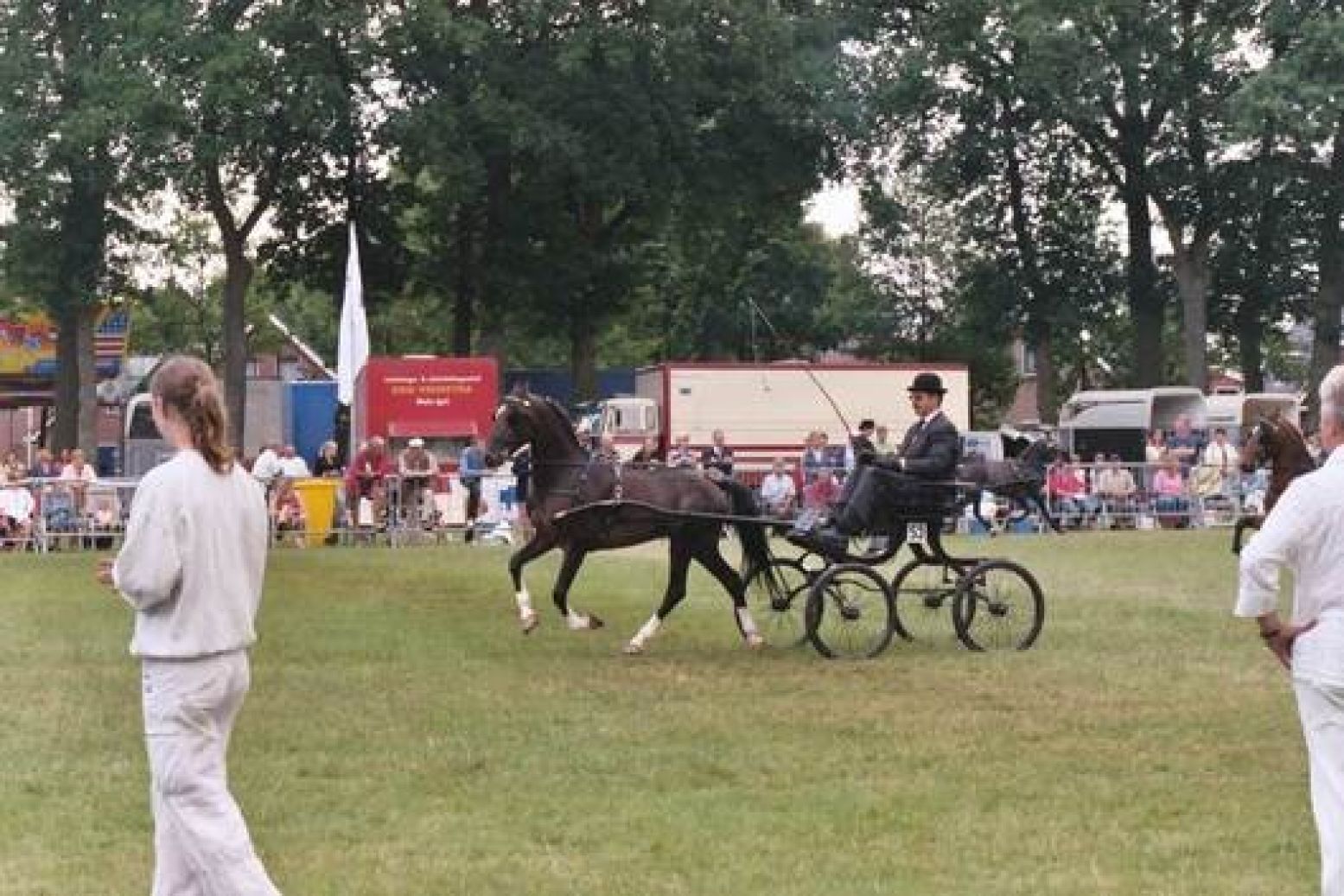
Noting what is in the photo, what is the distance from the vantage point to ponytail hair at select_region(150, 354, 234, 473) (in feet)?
19.1

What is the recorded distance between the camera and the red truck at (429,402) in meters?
38.3

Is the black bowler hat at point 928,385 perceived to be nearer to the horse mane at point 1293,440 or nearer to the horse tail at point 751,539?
the horse tail at point 751,539

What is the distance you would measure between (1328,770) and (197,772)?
3.18 m

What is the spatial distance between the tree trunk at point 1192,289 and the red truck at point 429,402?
19.1 meters

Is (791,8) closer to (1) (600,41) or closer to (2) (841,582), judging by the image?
(1) (600,41)

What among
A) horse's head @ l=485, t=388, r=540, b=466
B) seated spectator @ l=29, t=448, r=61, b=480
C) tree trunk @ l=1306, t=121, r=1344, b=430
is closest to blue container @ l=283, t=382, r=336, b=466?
seated spectator @ l=29, t=448, r=61, b=480

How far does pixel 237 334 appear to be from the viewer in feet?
152

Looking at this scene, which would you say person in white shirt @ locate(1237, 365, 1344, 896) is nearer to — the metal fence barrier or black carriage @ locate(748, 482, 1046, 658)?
black carriage @ locate(748, 482, 1046, 658)

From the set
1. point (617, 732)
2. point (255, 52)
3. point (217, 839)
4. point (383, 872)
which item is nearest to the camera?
point (217, 839)

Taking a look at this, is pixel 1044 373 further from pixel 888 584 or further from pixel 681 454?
pixel 888 584

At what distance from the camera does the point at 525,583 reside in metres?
21.5

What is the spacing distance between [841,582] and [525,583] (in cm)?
716

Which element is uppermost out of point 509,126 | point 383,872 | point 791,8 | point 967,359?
point 791,8

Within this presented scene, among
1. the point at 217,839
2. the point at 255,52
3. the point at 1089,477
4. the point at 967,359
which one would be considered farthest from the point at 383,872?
the point at 967,359
